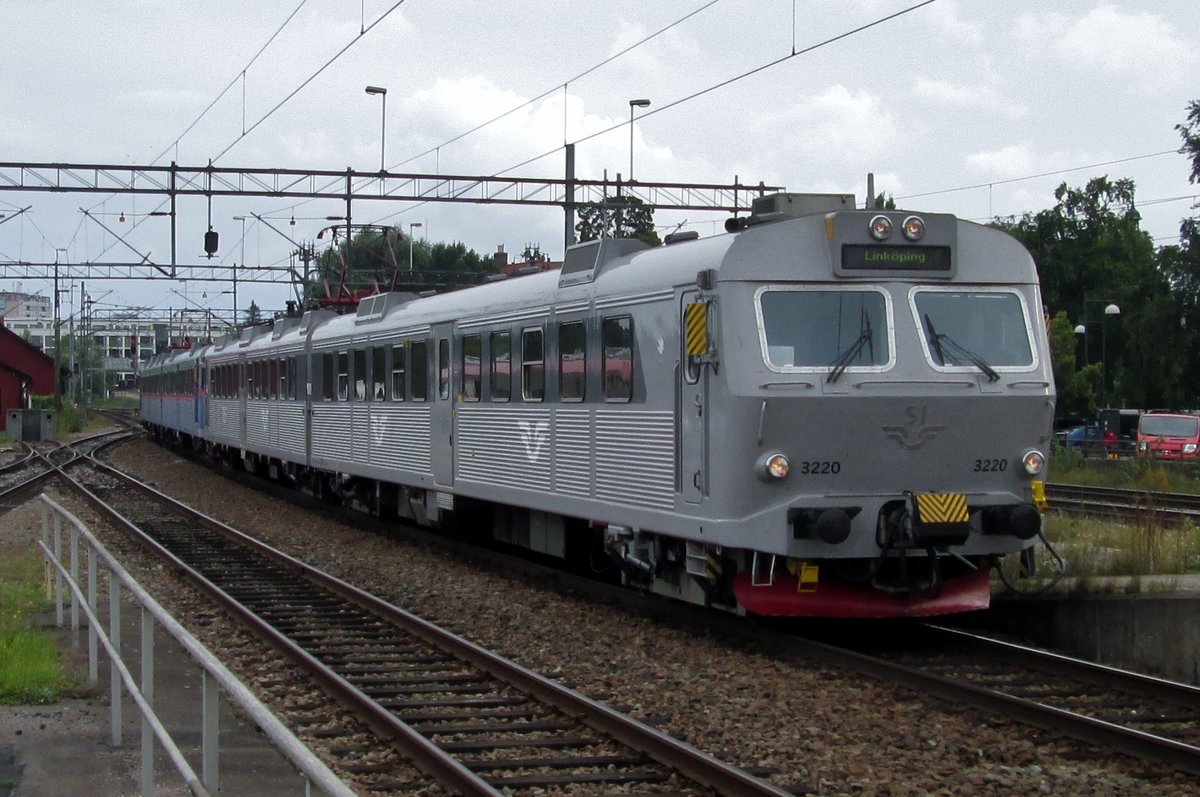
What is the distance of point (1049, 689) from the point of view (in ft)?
30.1

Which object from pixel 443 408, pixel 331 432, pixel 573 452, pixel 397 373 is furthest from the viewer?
pixel 331 432

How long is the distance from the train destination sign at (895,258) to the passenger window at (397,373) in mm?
8961

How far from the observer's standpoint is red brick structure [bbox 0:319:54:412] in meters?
68.4

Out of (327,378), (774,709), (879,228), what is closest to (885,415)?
(879,228)

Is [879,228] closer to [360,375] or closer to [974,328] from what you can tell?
[974,328]

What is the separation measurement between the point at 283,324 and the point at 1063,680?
2009 cm

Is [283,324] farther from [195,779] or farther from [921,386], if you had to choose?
[195,779]

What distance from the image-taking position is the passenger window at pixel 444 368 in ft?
54.5

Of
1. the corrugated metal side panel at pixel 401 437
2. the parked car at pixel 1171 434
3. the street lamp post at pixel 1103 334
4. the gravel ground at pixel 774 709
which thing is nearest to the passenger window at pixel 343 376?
the corrugated metal side panel at pixel 401 437

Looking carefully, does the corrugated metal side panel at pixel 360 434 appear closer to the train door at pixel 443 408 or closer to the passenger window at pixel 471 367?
the train door at pixel 443 408

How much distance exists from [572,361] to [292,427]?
12950mm

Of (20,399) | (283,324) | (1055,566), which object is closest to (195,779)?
(1055,566)

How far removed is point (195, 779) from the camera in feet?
17.6

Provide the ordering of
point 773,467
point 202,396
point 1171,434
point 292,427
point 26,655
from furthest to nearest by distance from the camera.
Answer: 1. point 1171,434
2. point 202,396
3. point 292,427
4. point 773,467
5. point 26,655
